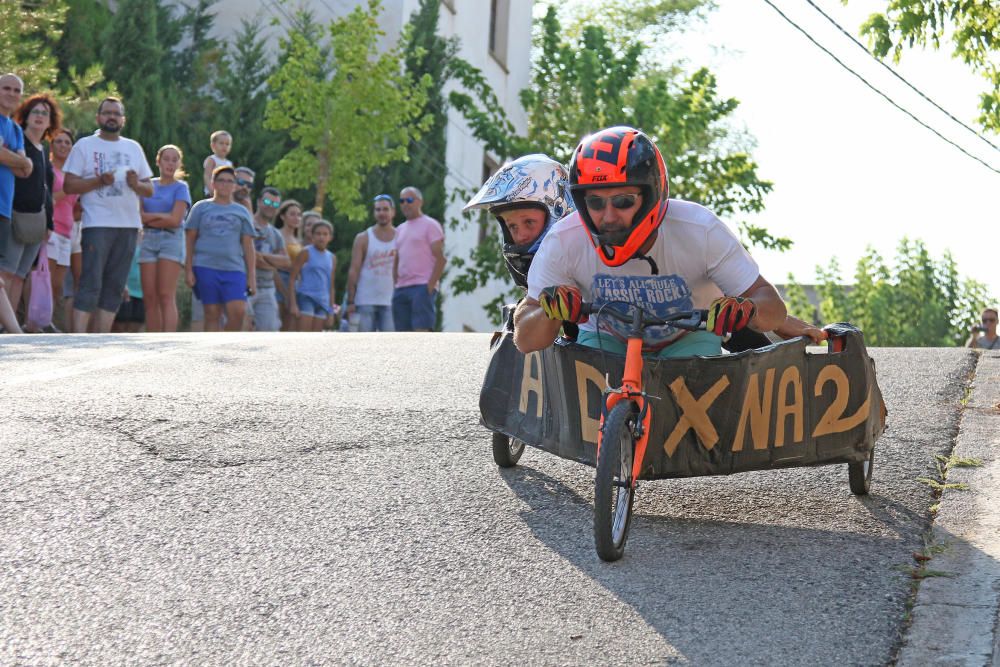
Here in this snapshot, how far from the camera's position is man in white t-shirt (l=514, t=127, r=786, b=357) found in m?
5.61

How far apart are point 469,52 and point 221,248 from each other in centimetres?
2170

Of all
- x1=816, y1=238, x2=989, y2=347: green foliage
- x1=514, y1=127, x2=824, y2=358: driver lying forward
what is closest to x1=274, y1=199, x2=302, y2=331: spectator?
x1=514, y1=127, x2=824, y2=358: driver lying forward

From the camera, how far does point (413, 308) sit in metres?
16.7

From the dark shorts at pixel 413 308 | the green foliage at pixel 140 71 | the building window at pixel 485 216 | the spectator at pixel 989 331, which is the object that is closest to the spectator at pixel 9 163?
the dark shorts at pixel 413 308

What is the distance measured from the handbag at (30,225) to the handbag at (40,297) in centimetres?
77

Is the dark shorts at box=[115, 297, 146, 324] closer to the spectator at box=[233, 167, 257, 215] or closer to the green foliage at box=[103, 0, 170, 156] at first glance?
the spectator at box=[233, 167, 257, 215]

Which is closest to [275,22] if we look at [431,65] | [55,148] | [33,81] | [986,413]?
[431,65]

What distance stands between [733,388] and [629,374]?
52cm

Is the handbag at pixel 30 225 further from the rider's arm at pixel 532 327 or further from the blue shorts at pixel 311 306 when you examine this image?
the rider's arm at pixel 532 327

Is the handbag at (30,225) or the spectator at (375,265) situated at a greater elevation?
the handbag at (30,225)

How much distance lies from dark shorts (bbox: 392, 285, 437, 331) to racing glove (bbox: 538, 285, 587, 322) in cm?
1092

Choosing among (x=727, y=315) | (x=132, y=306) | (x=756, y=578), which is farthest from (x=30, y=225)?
(x=756, y=578)

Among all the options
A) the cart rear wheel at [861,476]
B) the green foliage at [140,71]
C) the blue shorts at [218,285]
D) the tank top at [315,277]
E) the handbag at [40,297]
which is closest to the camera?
the cart rear wheel at [861,476]

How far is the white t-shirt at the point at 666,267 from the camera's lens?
581 centimetres
